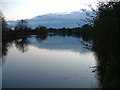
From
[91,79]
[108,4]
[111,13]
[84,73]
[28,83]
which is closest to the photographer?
[111,13]

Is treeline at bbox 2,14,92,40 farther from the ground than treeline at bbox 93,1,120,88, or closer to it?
closer to it

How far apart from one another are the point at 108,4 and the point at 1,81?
17.7 feet

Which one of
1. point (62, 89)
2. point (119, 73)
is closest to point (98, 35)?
point (119, 73)

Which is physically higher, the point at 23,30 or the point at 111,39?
the point at 111,39

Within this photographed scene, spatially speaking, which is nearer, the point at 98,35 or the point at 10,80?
the point at 98,35

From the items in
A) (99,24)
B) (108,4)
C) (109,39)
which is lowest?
(109,39)

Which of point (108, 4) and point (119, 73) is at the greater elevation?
point (108, 4)

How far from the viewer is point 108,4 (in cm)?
715

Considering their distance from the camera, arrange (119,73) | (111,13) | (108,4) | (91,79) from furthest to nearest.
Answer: (91,79)
(108,4)
(111,13)
(119,73)

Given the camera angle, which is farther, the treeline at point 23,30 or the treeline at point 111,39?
the treeline at point 23,30

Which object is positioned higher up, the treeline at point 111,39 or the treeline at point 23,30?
the treeline at point 111,39

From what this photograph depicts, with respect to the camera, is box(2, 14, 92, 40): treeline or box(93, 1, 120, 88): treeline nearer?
box(93, 1, 120, 88): treeline

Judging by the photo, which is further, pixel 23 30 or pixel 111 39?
pixel 23 30

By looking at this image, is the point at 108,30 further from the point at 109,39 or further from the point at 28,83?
the point at 28,83
